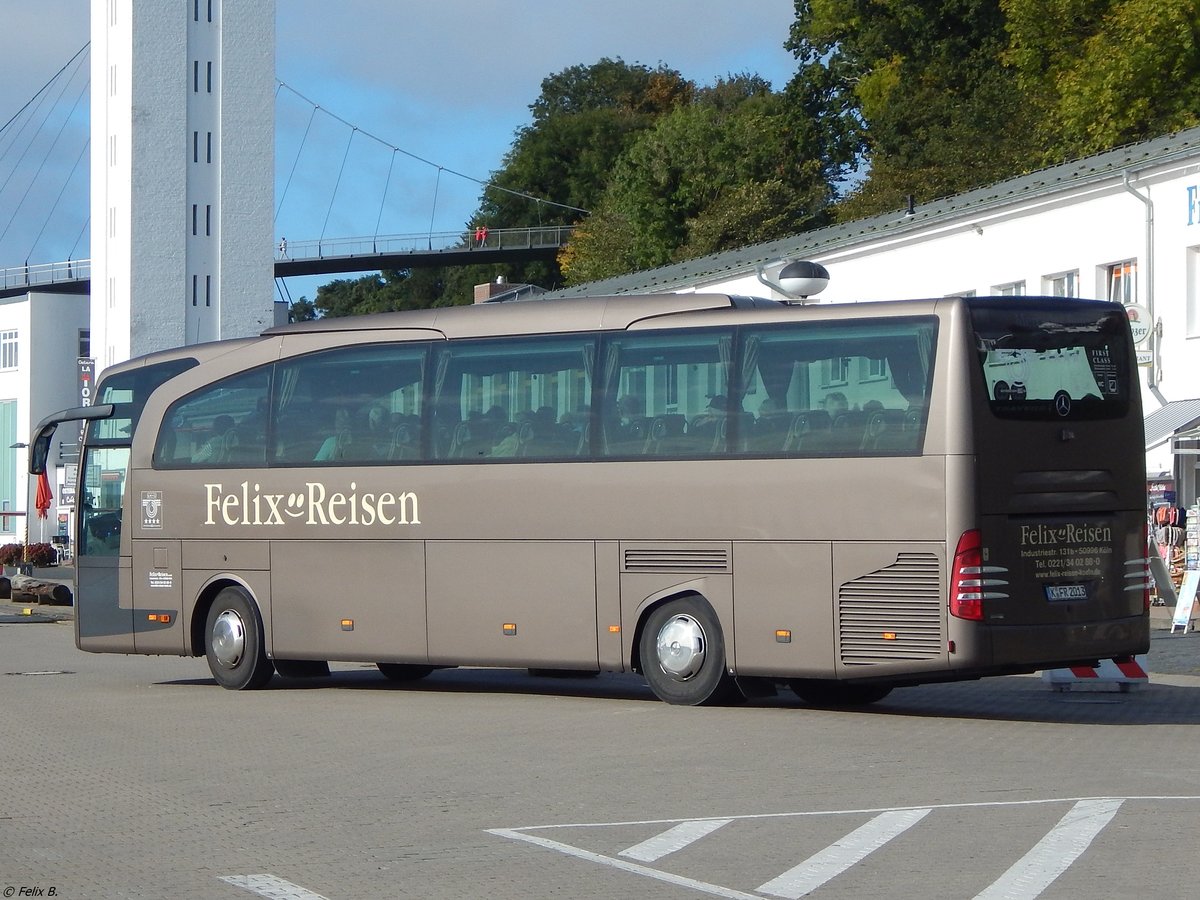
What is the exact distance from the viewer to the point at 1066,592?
14.2 m

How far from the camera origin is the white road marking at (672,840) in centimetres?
852

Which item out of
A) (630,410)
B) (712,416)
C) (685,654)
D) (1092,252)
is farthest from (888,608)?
(1092,252)

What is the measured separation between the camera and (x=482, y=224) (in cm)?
10519

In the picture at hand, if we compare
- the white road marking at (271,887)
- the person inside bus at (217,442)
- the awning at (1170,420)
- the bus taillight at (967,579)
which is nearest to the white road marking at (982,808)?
the white road marking at (271,887)

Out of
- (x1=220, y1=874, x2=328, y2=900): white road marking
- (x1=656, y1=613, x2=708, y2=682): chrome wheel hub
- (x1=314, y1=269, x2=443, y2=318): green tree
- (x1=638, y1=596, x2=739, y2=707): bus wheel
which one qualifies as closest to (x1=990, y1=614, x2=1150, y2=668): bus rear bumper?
(x1=638, y1=596, x2=739, y2=707): bus wheel

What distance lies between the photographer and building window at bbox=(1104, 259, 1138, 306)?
3094 cm

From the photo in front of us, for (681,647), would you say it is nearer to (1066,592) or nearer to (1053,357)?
(1066,592)

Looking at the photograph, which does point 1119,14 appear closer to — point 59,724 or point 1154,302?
point 1154,302

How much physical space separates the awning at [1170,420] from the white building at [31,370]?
67984 millimetres

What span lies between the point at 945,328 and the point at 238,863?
781 cm

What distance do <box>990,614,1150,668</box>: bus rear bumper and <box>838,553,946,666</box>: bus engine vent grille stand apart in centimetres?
52

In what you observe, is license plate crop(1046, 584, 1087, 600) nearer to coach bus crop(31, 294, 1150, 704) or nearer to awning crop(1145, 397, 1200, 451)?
coach bus crop(31, 294, 1150, 704)

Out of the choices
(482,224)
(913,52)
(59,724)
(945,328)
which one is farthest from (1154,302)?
(482,224)

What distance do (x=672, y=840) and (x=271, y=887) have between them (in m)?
2.10
